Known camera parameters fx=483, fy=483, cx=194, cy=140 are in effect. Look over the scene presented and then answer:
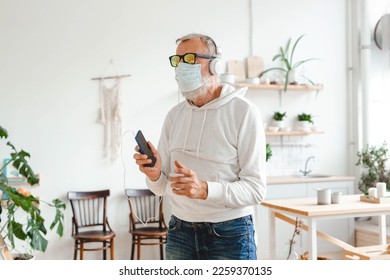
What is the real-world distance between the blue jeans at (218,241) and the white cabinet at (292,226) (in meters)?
2.96

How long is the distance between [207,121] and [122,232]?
3.26 meters

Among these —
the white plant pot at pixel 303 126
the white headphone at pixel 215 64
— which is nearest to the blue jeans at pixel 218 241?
the white headphone at pixel 215 64

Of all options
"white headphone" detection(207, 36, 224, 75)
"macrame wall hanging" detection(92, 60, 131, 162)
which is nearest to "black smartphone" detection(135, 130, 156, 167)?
"white headphone" detection(207, 36, 224, 75)

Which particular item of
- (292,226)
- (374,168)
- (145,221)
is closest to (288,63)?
→ (374,168)

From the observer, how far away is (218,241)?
63.7 inches

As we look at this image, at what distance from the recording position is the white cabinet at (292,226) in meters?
4.61

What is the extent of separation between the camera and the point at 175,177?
4.90 ft

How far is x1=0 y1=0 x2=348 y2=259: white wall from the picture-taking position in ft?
14.9

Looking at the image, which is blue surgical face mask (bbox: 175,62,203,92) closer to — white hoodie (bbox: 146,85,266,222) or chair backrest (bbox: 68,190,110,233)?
white hoodie (bbox: 146,85,266,222)

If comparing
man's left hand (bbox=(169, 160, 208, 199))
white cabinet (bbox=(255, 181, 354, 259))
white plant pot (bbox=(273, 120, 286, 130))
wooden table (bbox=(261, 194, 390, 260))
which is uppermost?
white plant pot (bbox=(273, 120, 286, 130))

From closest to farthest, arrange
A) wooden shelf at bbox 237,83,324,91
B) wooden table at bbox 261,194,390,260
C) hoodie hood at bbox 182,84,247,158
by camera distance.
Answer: hoodie hood at bbox 182,84,247,158 → wooden table at bbox 261,194,390,260 → wooden shelf at bbox 237,83,324,91

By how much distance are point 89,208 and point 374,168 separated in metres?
2.96

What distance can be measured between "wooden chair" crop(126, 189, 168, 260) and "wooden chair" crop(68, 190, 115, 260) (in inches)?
8.7
